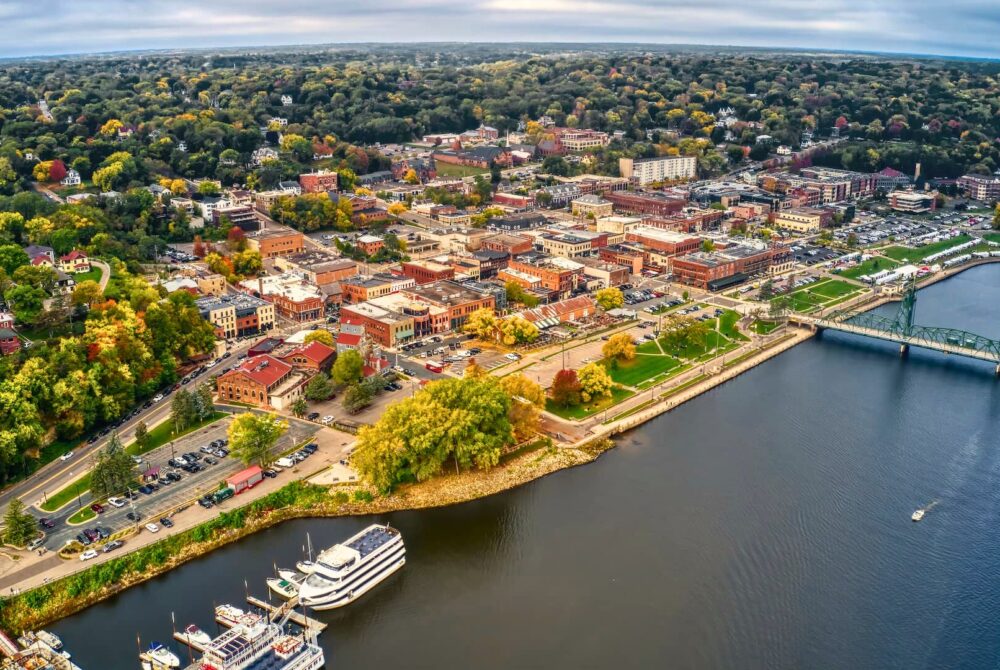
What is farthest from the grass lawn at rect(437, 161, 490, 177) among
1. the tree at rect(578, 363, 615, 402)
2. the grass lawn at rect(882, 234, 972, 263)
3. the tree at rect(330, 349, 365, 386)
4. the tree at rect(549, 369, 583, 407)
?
the tree at rect(549, 369, 583, 407)

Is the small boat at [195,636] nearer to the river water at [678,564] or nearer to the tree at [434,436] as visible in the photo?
the river water at [678,564]

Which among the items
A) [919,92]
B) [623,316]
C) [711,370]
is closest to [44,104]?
[623,316]

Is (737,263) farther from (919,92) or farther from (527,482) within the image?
(919,92)

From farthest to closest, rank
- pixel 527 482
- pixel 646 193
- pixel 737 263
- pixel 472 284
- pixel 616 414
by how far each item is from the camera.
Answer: pixel 646 193, pixel 737 263, pixel 472 284, pixel 616 414, pixel 527 482

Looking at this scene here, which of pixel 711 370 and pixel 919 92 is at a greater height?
pixel 919 92

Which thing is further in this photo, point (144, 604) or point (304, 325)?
point (304, 325)

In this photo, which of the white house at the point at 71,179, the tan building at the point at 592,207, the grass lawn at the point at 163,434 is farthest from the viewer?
the tan building at the point at 592,207

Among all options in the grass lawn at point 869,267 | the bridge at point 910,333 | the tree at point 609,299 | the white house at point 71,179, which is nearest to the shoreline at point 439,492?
the tree at point 609,299
